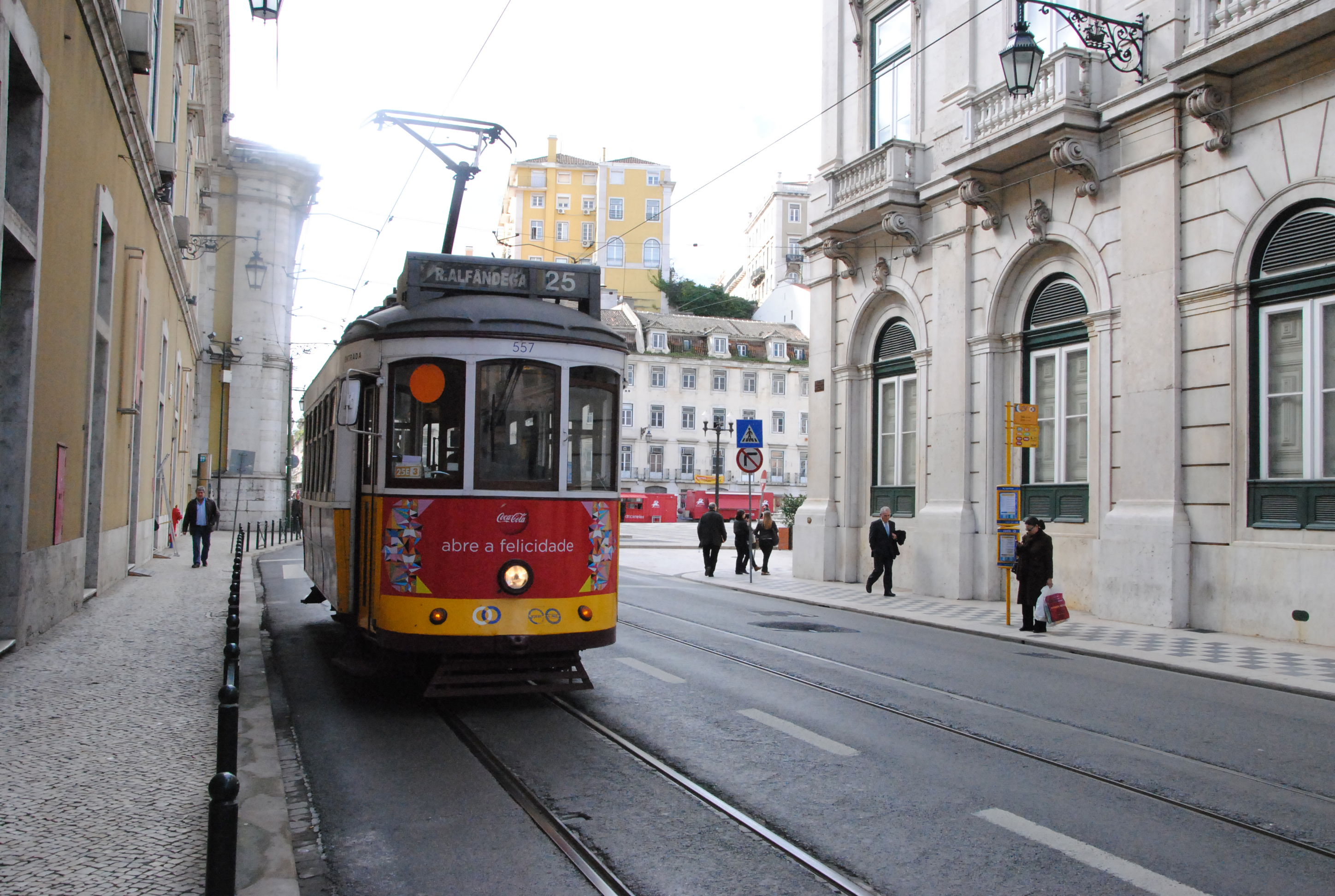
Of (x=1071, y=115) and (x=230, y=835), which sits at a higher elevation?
(x=1071, y=115)

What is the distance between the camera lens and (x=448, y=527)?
25.6 ft

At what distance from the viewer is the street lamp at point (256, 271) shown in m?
42.7

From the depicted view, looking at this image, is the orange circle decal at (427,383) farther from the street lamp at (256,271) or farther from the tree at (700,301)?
the tree at (700,301)

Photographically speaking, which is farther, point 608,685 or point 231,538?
point 231,538

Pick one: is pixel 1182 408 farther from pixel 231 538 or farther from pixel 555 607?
pixel 231 538

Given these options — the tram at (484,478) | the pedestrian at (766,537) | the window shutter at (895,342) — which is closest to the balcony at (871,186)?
the window shutter at (895,342)

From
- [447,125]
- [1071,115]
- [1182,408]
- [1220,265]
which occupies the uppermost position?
[1071,115]

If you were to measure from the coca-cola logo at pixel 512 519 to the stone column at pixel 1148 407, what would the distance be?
10280 millimetres

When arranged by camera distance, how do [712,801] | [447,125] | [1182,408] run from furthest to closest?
[1182,408] < [447,125] < [712,801]

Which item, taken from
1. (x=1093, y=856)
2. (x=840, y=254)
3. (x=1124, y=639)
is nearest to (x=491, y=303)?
(x=1093, y=856)

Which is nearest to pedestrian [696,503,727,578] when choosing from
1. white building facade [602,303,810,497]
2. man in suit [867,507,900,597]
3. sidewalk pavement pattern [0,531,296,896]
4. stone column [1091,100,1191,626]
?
man in suit [867,507,900,597]

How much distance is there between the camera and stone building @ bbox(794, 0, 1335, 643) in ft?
44.2

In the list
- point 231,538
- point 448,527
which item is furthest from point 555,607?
point 231,538

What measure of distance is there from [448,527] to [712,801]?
306 centimetres
